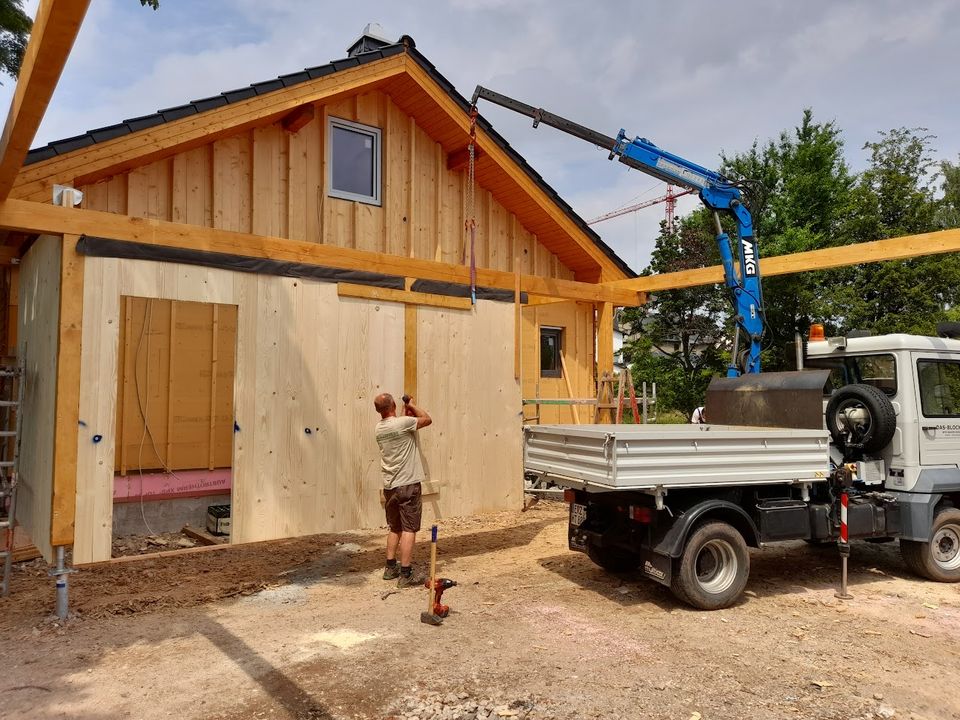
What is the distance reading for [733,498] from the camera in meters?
6.22

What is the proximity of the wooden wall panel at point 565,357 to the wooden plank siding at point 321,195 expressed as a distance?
86 centimetres

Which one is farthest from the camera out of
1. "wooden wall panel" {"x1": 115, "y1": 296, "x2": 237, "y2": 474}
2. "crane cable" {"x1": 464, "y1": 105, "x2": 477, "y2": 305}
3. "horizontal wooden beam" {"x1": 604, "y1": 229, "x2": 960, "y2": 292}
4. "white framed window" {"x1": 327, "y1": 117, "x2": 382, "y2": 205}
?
"white framed window" {"x1": 327, "y1": 117, "x2": 382, "y2": 205}

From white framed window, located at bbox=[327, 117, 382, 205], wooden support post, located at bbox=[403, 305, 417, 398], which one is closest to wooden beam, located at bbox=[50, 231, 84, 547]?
wooden support post, located at bbox=[403, 305, 417, 398]

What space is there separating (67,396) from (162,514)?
158 inches

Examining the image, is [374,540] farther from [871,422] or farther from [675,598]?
[871,422]

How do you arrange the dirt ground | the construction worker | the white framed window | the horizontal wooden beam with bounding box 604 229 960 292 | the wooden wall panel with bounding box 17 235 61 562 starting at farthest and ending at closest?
the white framed window
the horizontal wooden beam with bounding box 604 229 960 292
the construction worker
the wooden wall panel with bounding box 17 235 61 562
the dirt ground

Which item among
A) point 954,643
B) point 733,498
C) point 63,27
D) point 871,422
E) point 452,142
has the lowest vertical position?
point 954,643

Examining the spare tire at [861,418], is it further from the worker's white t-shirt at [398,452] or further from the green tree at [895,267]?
the green tree at [895,267]

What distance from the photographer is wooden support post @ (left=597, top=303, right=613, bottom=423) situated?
1157 cm

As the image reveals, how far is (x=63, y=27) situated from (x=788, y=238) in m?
28.4

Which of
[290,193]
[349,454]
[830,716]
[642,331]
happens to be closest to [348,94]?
[290,193]

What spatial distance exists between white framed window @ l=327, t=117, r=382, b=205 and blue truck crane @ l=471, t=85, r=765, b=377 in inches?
66.4

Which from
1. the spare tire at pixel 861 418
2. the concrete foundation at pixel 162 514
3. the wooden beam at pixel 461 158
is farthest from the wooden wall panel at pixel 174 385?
the spare tire at pixel 861 418

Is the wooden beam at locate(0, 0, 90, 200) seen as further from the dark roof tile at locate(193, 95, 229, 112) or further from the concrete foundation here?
the concrete foundation
